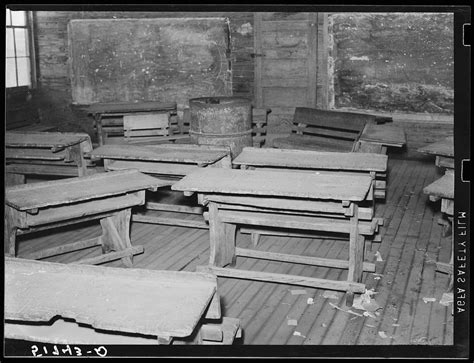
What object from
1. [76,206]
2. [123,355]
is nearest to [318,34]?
[76,206]

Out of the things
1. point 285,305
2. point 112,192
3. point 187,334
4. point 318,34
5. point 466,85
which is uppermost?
point 318,34

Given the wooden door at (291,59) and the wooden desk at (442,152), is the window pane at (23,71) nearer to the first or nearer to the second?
the wooden door at (291,59)

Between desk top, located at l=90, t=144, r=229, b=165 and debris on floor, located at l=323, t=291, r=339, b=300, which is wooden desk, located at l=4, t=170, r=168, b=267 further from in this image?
debris on floor, located at l=323, t=291, r=339, b=300

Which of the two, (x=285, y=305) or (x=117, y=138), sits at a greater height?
(x=117, y=138)

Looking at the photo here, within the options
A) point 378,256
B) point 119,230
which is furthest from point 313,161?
point 119,230

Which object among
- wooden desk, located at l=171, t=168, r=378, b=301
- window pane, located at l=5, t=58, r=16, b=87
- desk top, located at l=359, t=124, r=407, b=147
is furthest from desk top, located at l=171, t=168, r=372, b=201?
window pane, located at l=5, t=58, r=16, b=87

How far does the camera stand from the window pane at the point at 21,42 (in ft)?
36.8

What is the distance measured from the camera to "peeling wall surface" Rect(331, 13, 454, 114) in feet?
31.7

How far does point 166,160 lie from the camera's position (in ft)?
20.0

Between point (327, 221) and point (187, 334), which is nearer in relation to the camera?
point (187, 334)

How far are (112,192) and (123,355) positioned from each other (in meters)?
2.18

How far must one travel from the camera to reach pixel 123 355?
308cm

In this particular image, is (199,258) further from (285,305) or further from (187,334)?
(187,334)

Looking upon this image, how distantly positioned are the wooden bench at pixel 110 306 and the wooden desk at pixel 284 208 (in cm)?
143
